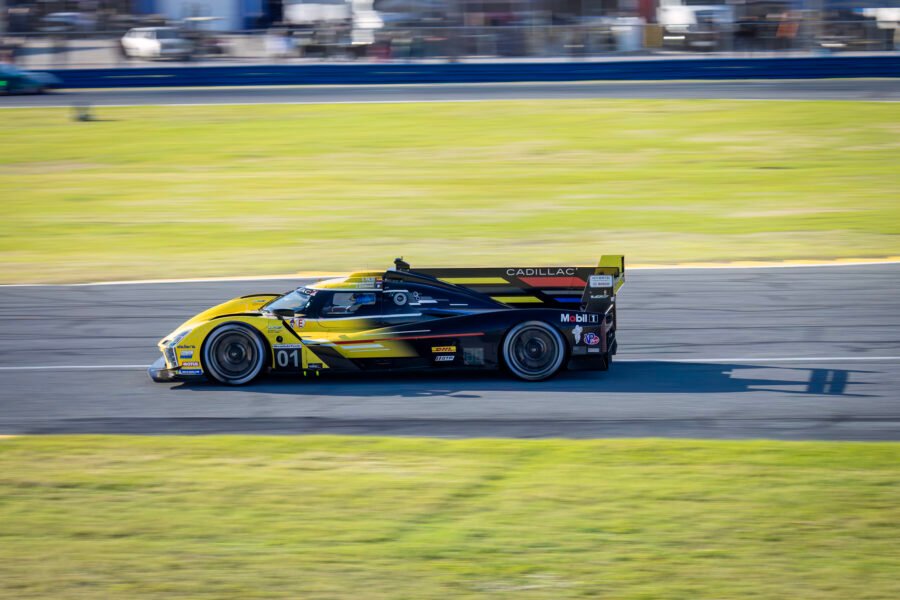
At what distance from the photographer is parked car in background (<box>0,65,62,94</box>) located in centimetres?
3494

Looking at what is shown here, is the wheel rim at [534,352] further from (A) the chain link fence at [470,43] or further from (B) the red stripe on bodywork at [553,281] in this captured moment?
(A) the chain link fence at [470,43]

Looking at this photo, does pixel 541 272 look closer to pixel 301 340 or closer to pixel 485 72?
pixel 301 340

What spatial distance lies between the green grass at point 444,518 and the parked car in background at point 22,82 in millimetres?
28600

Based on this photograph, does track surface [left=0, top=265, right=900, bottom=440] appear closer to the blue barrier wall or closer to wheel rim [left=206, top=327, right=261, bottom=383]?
wheel rim [left=206, top=327, right=261, bottom=383]

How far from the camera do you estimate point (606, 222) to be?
19.9 metres

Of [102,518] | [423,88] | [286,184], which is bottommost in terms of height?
[102,518]

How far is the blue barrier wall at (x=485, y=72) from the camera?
110 feet

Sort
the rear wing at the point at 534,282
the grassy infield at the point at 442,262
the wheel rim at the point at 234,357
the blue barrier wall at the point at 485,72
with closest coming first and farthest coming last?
the grassy infield at the point at 442,262, the wheel rim at the point at 234,357, the rear wing at the point at 534,282, the blue barrier wall at the point at 485,72

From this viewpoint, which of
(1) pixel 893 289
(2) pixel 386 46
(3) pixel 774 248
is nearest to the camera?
(1) pixel 893 289

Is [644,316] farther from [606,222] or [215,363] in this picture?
[606,222]

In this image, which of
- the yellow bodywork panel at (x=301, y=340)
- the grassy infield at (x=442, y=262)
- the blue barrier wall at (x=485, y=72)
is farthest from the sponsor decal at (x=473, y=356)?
the blue barrier wall at (x=485, y=72)

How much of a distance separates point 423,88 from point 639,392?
2507 centimetres

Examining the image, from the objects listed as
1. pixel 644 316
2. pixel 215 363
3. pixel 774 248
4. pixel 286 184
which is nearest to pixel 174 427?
pixel 215 363

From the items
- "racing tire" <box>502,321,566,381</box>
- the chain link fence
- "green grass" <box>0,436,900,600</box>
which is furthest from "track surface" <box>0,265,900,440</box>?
the chain link fence
